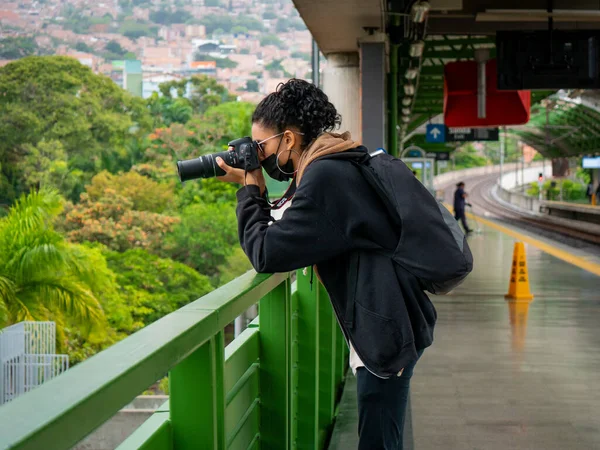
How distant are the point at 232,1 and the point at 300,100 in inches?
5317

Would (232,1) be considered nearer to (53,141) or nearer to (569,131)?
(53,141)

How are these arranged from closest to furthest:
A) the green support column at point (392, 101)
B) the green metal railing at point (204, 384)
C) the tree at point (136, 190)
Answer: the green metal railing at point (204, 384) → the green support column at point (392, 101) → the tree at point (136, 190)

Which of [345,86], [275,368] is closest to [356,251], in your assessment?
[275,368]

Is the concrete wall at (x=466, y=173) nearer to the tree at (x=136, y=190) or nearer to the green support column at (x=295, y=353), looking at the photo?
the tree at (x=136, y=190)

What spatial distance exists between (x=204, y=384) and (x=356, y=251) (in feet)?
1.92

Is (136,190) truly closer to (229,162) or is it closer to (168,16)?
(229,162)

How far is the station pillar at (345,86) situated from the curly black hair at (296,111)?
8615 mm

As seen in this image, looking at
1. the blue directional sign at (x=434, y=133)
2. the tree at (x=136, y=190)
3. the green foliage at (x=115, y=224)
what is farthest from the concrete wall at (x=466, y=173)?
the blue directional sign at (x=434, y=133)

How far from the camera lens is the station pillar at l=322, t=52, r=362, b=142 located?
11227mm

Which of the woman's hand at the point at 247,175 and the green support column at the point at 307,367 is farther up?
the woman's hand at the point at 247,175

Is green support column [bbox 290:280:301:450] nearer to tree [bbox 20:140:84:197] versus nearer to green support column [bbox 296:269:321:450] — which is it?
green support column [bbox 296:269:321:450]

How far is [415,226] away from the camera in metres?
2.39

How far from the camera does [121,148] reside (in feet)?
228

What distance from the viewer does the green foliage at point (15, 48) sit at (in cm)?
9194
